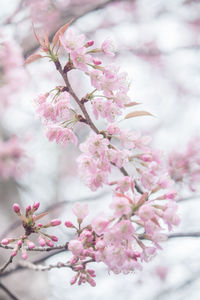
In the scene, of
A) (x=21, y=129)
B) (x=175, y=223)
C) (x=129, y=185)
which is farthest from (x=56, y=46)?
(x=21, y=129)

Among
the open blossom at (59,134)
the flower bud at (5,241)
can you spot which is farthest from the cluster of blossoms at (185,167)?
the flower bud at (5,241)

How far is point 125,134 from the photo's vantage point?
3.51 ft

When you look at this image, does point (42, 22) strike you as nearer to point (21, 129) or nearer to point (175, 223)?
point (21, 129)

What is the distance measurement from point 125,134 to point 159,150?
135mm

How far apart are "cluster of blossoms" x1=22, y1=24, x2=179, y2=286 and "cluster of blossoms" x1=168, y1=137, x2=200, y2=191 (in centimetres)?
120

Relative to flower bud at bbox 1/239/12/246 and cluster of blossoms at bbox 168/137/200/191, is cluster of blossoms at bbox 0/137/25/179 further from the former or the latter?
flower bud at bbox 1/239/12/246

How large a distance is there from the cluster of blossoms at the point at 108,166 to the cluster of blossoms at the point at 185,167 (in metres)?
1.20

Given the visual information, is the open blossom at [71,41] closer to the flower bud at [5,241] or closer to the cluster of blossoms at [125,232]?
the cluster of blossoms at [125,232]

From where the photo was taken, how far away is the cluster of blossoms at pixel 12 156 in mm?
3275

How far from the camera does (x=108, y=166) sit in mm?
997

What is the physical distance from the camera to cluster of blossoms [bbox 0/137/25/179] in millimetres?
3275

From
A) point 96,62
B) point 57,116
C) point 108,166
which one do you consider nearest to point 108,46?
point 96,62

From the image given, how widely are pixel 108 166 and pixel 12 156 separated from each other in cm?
247

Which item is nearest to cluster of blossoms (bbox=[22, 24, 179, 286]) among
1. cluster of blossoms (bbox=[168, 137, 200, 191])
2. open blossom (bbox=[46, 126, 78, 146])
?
Result: open blossom (bbox=[46, 126, 78, 146])
